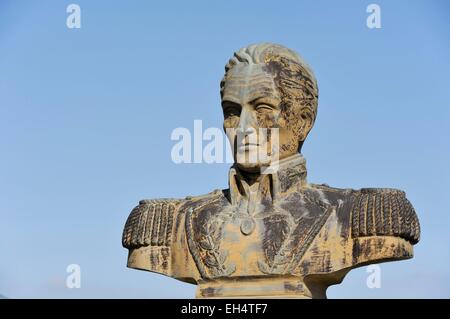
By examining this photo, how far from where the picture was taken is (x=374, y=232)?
18719mm

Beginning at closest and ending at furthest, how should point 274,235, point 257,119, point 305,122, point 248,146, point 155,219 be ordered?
point 274,235 < point 248,146 < point 257,119 < point 305,122 < point 155,219

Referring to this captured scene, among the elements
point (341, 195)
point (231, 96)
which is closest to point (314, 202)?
point (341, 195)

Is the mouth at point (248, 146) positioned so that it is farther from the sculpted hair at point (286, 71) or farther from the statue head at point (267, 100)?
the sculpted hair at point (286, 71)

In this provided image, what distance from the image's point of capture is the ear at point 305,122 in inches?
770

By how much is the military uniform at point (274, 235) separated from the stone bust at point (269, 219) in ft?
0.04

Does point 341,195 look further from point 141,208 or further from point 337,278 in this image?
point 141,208

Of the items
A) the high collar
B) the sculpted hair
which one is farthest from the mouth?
the sculpted hair

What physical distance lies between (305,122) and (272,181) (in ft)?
2.94

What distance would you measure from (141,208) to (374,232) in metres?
3.18

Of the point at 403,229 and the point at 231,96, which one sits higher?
the point at 231,96

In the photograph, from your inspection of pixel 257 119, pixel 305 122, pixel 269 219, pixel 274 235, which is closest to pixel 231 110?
pixel 257 119

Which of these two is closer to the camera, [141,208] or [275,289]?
[275,289]

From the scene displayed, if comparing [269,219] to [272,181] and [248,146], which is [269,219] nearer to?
[272,181]

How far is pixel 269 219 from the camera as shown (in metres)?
19.2
